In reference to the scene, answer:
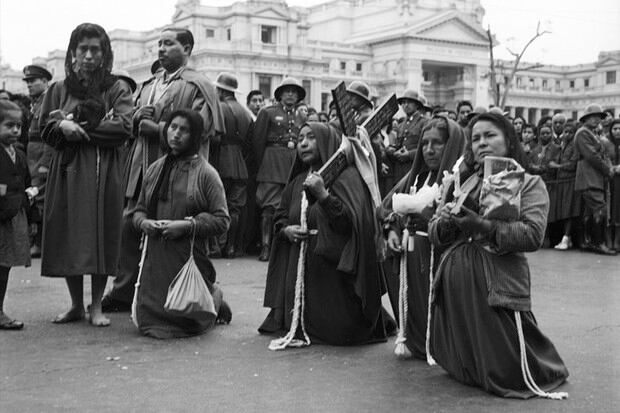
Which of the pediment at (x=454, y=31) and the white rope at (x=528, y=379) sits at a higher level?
the pediment at (x=454, y=31)

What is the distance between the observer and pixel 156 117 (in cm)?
729

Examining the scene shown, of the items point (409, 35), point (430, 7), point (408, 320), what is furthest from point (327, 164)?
point (430, 7)

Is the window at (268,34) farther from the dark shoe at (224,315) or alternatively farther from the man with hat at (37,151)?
the dark shoe at (224,315)

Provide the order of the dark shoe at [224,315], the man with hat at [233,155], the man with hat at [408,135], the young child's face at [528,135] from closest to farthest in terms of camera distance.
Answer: the dark shoe at [224,315]
the man with hat at [233,155]
the man with hat at [408,135]
the young child's face at [528,135]

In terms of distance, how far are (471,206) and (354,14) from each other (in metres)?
84.4

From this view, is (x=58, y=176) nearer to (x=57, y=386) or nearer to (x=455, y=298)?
(x=57, y=386)

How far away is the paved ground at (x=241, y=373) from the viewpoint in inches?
183

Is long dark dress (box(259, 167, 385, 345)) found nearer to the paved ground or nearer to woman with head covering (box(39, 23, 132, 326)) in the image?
the paved ground

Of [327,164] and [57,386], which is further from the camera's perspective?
[327,164]

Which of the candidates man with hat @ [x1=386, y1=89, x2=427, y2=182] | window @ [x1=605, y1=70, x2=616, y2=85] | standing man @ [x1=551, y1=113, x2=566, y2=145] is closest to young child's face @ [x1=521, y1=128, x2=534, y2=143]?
standing man @ [x1=551, y1=113, x2=566, y2=145]

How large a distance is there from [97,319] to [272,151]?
4936 mm

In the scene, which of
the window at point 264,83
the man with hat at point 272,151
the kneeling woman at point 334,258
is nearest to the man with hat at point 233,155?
the man with hat at point 272,151

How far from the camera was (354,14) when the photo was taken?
8706 cm

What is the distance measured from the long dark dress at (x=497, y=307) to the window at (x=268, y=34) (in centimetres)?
6522
